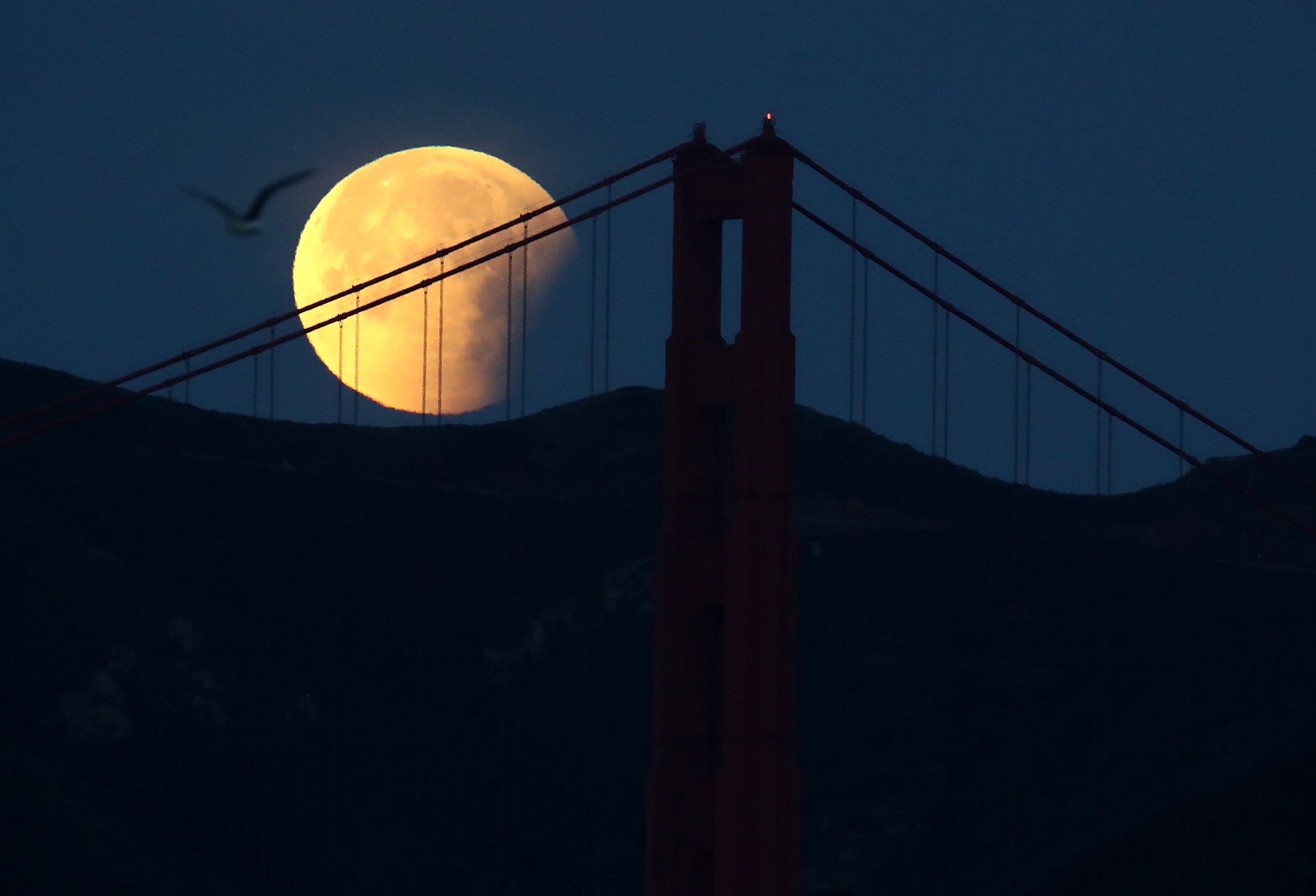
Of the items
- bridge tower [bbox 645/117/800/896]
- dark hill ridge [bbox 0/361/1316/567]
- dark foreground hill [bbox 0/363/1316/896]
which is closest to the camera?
bridge tower [bbox 645/117/800/896]

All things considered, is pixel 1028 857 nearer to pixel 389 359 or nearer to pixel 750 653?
pixel 389 359

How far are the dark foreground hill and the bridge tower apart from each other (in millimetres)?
36956

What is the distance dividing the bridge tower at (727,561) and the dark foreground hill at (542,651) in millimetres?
36956

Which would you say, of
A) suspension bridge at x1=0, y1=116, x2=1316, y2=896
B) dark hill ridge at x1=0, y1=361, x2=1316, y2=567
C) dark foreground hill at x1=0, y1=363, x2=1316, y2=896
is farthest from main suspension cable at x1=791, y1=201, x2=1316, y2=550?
dark hill ridge at x1=0, y1=361, x2=1316, y2=567

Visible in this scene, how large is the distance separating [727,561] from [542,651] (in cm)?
6296

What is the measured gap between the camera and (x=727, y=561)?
29453mm

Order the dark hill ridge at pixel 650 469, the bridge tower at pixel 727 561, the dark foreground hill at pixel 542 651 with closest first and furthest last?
1. the bridge tower at pixel 727 561
2. the dark foreground hill at pixel 542 651
3. the dark hill ridge at pixel 650 469

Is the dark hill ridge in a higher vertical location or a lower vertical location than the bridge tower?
higher

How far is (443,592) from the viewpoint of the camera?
308 feet

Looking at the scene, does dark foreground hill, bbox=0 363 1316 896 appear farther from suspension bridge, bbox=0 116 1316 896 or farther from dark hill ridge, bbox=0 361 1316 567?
suspension bridge, bbox=0 116 1316 896

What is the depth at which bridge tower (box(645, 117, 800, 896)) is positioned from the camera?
29156 mm

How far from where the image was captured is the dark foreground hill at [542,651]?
249 feet

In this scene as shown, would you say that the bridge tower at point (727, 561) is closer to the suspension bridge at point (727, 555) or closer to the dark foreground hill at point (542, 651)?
the suspension bridge at point (727, 555)

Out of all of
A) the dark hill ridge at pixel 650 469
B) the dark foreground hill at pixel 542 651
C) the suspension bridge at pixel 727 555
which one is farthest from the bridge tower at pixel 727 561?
the dark hill ridge at pixel 650 469
